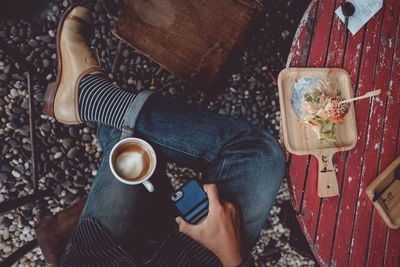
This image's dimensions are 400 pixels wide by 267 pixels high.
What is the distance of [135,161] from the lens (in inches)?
68.7

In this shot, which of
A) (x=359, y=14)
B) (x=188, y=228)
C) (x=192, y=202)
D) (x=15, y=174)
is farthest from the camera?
(x=15, y=174)

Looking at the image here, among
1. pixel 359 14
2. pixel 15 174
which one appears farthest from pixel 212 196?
pixel 15 174

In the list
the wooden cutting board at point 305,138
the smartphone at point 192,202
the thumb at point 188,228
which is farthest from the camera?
the wooden cutting board at point 305,138

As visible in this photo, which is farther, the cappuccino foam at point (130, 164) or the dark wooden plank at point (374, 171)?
the dark wooden plank at point (374, 171)

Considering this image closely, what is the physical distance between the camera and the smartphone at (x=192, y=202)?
1.78m

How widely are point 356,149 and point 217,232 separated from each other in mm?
873

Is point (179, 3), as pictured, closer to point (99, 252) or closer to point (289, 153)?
point (289, 153)

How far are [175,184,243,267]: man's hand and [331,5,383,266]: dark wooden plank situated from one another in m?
0.62

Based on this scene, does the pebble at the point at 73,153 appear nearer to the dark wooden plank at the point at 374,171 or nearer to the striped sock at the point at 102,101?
the striped sock at the point at 102,101

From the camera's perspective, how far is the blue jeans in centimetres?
183

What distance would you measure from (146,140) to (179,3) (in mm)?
780

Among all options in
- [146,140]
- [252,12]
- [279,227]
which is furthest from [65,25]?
[279,227]

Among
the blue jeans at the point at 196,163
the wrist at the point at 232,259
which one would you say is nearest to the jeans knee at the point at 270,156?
the blue jeans at the point at 196,163

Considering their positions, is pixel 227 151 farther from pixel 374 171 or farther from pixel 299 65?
pixel 374 171
